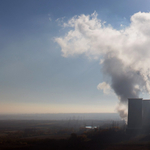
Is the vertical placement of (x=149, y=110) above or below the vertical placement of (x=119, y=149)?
above

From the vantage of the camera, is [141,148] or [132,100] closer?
[141,148]

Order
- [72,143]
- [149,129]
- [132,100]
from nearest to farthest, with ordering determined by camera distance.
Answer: [72,143] < [149,129] < [132,100]

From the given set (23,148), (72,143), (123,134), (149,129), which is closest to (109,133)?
(123,134)

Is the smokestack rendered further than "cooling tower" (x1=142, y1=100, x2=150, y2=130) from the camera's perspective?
No

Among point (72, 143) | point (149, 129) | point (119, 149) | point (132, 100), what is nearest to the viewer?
point (119, 149)

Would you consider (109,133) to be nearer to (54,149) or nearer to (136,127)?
(136,127)

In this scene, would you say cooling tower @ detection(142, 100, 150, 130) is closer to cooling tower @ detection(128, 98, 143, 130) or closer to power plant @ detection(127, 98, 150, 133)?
power plant @ detection(127, 98, 150, 133)

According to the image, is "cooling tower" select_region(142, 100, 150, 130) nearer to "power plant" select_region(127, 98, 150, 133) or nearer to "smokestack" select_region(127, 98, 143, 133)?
"power plant" select_region(127, 98, 150, 133)

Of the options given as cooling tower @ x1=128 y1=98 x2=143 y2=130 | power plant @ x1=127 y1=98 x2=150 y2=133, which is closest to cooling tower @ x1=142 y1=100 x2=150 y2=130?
power plant @ x1=127 y1=98 x2=150 y2=133
